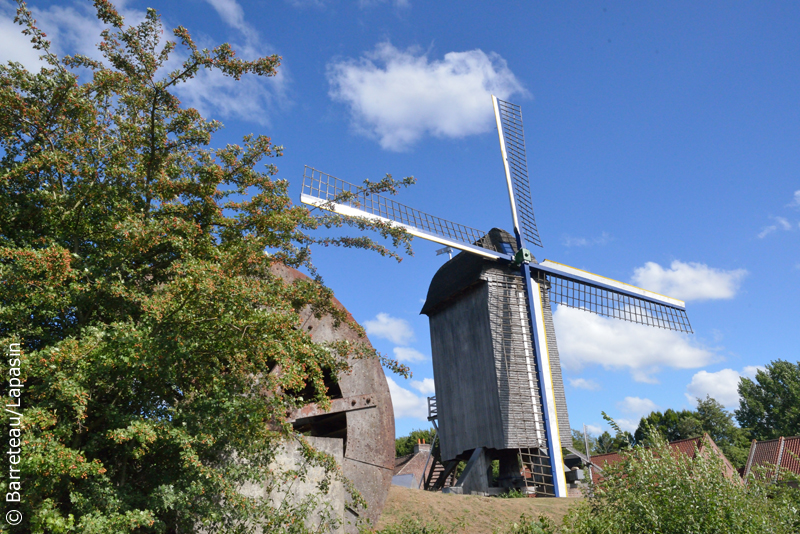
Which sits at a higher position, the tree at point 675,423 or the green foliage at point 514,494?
the tree at point 675,423

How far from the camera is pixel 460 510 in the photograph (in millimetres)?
9242

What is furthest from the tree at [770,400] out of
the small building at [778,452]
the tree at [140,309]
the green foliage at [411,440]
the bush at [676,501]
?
the tree at [140,309]

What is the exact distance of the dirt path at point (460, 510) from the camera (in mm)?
8550

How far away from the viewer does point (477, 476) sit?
14.0 metres

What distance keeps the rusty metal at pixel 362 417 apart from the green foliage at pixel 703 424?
33608mm

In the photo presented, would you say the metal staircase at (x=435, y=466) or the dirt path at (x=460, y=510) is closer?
the dirt path at (x=460, y=510)

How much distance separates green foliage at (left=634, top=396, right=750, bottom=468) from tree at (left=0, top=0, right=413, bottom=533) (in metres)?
36.5

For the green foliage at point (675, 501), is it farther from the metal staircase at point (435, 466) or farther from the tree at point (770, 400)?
the tree at point (770, 400)

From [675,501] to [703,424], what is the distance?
1508 inches

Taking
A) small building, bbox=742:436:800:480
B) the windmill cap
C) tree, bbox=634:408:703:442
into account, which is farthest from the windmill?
tree, bbox=634:408:703:442

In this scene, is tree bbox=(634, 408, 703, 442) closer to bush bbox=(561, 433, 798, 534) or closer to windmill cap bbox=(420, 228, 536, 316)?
windmill cap bbox=(420, 228, 536, 316)

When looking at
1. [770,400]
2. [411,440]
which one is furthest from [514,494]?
[770,400]

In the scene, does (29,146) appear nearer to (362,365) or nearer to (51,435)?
(51,435)

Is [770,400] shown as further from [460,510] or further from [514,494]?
[460,510]
